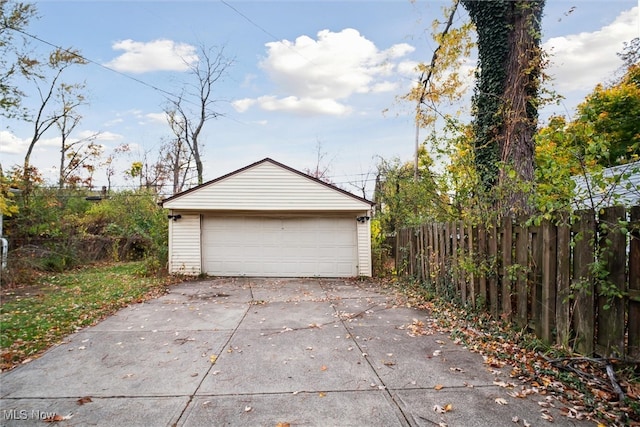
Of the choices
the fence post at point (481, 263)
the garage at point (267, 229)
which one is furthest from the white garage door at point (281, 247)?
the fence post at point (481, 263)

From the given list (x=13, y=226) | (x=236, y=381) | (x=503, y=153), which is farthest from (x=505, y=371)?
(x=13, y=226)

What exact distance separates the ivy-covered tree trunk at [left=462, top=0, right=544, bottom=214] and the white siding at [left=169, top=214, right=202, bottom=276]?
819cm

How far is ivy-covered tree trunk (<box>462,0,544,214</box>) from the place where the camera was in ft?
19.1

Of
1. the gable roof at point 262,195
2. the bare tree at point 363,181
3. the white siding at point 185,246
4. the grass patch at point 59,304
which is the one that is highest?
the bare tree at point 363,181

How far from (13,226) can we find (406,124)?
13.0 m

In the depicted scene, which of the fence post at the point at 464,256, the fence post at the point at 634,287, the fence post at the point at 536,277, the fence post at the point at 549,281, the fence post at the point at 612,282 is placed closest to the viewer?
the fence post at the point at 634,287

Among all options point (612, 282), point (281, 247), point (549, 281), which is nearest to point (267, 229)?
point (281, 247)

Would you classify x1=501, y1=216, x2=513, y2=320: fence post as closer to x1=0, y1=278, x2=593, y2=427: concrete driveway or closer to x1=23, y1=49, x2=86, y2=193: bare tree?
x1=0, y1=278, x2=593, y2=427: concrete driveway

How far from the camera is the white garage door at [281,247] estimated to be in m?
10.7

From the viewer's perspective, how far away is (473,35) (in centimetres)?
919

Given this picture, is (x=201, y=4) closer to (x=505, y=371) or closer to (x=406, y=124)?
(x=406, y=124)

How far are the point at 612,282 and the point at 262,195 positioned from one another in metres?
8.62

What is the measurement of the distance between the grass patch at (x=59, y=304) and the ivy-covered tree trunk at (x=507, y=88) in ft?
22.5

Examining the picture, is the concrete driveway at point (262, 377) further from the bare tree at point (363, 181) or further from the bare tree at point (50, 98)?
the bare tree at point (50, 98)
